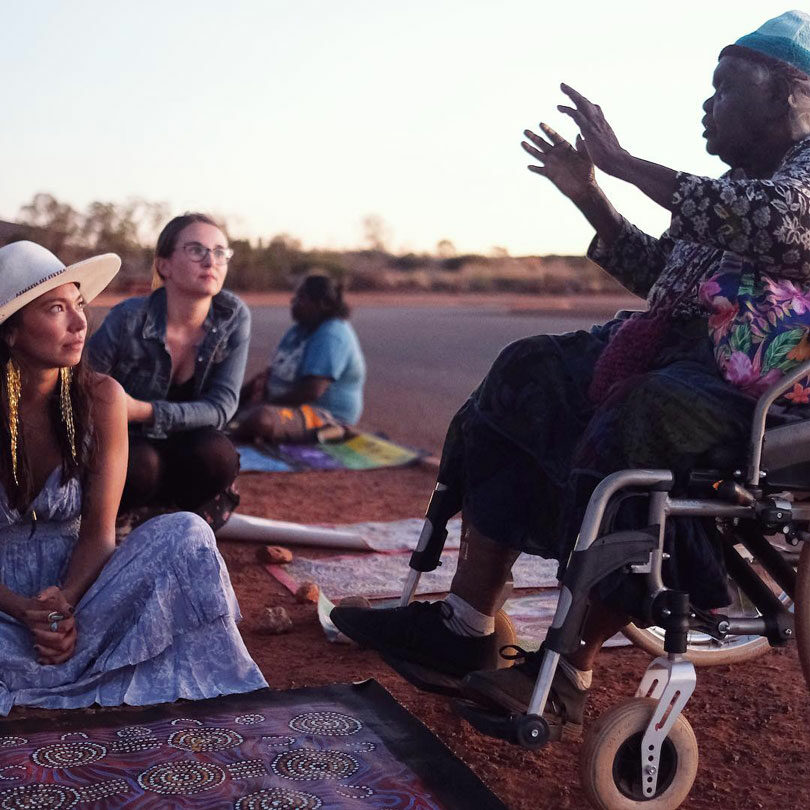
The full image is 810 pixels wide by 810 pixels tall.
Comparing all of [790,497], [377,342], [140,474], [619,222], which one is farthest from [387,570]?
[377,342]

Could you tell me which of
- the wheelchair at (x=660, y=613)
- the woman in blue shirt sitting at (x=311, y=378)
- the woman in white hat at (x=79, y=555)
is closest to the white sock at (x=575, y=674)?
the wheelchair at (x=660, y=613)

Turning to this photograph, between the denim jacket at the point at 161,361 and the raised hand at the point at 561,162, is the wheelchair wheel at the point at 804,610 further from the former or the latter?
the denim jacket at the point at 161,361

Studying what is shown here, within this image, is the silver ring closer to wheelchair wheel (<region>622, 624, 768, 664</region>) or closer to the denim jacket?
the denim jacket

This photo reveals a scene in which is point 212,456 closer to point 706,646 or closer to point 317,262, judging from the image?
point 706,646

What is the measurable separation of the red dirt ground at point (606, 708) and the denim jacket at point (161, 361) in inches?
27.7

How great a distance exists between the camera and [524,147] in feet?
10.3

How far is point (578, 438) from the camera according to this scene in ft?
10.1

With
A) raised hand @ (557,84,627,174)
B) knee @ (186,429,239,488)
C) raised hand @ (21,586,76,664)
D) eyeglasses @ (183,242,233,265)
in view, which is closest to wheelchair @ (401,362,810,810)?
raised hand @ (557,84,627,174)

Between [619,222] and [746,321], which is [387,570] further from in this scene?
[746,321]

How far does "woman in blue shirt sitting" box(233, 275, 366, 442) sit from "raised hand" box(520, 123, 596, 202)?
4.87m

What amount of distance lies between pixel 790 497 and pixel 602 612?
527mm

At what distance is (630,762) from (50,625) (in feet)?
5.17

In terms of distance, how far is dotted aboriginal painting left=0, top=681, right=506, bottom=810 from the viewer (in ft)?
8.36

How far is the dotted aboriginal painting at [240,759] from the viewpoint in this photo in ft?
8.36
